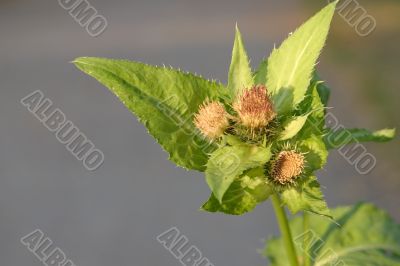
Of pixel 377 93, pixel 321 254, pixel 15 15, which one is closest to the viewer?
pixel 321 254

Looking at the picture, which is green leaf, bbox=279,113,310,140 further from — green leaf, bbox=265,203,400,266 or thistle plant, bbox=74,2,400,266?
green leaf, bbox=265,203,400,266

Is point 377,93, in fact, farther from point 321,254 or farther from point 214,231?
point 321,254

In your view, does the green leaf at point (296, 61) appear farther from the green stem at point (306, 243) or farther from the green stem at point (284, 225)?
the green stem at point (306, 243)

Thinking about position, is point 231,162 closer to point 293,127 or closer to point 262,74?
point 293,127

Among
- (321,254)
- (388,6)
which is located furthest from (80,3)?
(321,254)

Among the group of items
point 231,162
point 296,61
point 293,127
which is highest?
point 296,61

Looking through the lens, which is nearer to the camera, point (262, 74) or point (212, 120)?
point (212, 120)

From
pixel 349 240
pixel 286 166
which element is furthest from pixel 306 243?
pixel 286 166
